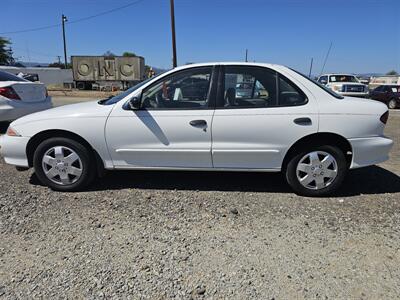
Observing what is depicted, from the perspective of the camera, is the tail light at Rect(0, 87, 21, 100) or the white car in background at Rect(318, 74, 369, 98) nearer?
the tail light at Rect(0, 87, 21, 100)

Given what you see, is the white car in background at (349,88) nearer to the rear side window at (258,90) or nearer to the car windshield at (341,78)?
the car windshield at (341,78)

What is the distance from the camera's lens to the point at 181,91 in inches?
164

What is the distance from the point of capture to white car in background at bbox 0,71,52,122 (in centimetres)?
711

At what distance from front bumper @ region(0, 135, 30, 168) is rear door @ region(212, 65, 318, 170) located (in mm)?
2330

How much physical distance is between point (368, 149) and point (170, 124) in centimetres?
230

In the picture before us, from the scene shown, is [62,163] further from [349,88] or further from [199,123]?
[349,88]

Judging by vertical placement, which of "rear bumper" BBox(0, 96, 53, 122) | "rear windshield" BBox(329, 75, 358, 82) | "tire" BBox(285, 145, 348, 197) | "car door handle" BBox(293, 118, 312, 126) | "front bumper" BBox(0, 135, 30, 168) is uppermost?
"rear windshield" BBox(329, 75, 358, 82)

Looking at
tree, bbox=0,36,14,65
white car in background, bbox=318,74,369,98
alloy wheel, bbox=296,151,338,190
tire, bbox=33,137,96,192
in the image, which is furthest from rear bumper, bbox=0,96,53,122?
tree, bbox=0,36,14,65

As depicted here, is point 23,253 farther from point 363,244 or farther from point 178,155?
point 363,244

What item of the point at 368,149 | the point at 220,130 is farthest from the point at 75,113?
the point at 368,149

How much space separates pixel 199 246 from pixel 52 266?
1209 mm

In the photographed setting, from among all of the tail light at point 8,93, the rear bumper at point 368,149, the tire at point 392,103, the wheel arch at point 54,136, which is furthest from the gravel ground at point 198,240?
the tire at point 392,103

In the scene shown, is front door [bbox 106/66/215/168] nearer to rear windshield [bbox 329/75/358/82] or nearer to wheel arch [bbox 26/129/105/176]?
wheel arch [bbox 26/129/105/176]

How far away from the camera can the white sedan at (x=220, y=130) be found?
13.1 ft
